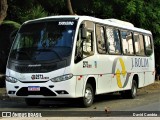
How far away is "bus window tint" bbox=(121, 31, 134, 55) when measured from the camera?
18661 mm

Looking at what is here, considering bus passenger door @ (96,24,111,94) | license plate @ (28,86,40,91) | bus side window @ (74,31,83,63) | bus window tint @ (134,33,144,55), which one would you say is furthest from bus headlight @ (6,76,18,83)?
bus window tint @ (134,33,144,55)

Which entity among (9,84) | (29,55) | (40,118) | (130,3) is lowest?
(40,118)

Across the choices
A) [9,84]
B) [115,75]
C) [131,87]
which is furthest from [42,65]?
[131,87]

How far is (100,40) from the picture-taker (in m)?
16.0

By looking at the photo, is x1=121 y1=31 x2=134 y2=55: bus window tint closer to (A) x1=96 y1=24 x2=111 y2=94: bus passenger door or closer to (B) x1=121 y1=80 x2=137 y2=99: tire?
(B) x1=121 y1=80 x2=137 y2=99: tire

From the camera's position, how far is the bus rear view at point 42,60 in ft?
45.5


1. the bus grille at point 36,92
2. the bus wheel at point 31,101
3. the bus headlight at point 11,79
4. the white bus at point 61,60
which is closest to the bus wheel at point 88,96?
the white bus at point 61,60

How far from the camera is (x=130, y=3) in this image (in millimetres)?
24984

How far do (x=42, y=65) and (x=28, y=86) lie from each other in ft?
2.59

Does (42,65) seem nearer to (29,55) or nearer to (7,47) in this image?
(29,55)

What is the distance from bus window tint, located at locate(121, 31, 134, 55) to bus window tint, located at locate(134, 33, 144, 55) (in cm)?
58

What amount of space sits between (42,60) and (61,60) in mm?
633

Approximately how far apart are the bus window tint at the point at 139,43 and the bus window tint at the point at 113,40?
91.7 inches

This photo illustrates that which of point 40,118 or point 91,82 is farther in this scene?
point 91,82
